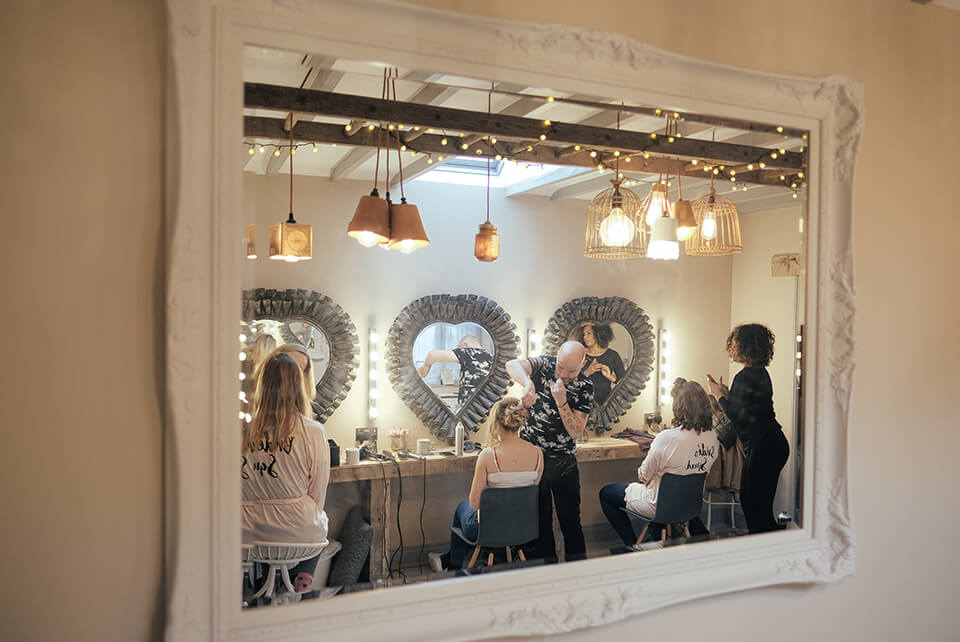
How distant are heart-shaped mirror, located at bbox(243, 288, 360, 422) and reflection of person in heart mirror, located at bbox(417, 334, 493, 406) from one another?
0.76 ft

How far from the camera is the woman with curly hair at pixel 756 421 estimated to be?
1976mm

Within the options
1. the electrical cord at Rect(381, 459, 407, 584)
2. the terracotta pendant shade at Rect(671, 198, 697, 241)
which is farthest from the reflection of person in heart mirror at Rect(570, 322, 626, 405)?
the electrical cord at Rect(381, 459, 407, 584)

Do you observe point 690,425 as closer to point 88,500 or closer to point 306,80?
point 306,80

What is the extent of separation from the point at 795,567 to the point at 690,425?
0.54m

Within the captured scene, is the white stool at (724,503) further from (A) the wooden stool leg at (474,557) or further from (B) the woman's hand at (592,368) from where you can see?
(A) the wooden stool leg at (474,557)

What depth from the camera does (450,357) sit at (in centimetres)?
163

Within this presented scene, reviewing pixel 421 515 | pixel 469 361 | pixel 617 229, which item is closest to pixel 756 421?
pixel 617 229

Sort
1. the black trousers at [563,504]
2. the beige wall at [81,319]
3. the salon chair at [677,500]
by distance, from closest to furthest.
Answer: the beige wall at [81,319] → the black trousers at [563,504] → the salon chair at [677,500]

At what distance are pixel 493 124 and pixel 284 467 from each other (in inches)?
37.9

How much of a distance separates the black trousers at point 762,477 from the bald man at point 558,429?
567 mm

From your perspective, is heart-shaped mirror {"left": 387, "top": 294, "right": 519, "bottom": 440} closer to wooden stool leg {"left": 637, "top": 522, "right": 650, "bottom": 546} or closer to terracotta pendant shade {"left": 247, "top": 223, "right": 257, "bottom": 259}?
terracotta pendant shade {"left": 247, "top": 223, "right": 257, "bottom": 259}

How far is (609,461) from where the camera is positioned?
71.5 inches

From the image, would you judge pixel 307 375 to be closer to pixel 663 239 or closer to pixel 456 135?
pixel 456 135

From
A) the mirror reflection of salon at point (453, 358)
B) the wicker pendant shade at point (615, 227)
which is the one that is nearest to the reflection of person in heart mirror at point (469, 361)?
the mirror reflection of salon at point (453, 358)
